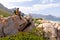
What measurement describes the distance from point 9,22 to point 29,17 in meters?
6.80

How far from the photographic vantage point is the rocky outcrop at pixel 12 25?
48.1 metres

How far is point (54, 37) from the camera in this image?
51344 millimetres

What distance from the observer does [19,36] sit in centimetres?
4447

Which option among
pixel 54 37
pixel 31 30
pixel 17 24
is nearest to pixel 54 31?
pixel 54 37

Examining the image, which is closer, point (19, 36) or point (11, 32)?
point (19, 36)

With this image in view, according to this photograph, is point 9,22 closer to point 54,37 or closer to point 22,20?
point 22,20

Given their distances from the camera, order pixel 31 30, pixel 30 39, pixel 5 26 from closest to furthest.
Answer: pixel 30 39, pixel 5 26, pixel 31 30

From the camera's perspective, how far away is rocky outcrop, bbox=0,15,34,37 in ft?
158

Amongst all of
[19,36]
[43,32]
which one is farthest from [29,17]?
[19,36]

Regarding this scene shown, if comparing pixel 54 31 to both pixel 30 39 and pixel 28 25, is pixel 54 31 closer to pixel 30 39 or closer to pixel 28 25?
pixel 28 25

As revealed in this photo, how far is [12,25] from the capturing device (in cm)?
4997

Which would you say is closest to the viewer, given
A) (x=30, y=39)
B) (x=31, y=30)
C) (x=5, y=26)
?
(x=30, y=39)

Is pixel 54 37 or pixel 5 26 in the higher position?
pixel 5 26

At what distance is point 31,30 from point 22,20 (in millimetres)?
3371
